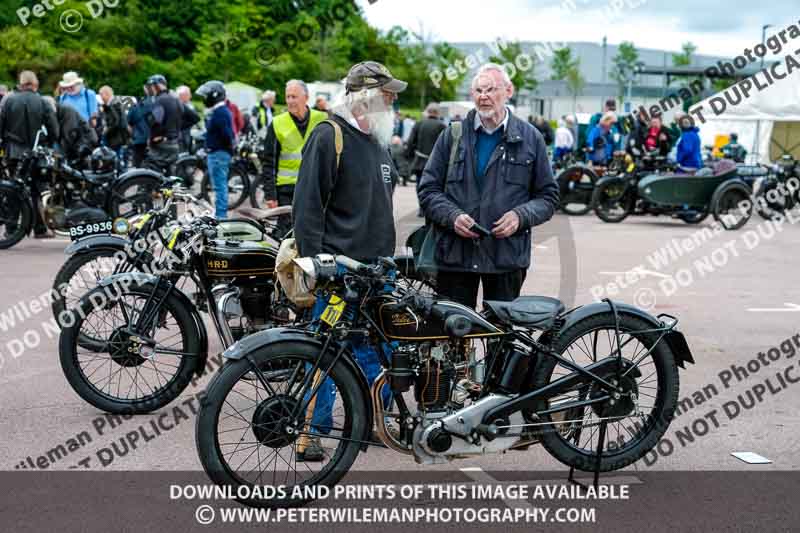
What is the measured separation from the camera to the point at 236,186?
16203 mm

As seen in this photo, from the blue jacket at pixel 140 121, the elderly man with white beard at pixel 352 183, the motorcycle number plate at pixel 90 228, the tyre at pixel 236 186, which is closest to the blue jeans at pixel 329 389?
the elderly man with white beard at pixel 352 183

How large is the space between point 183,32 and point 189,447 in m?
56.2

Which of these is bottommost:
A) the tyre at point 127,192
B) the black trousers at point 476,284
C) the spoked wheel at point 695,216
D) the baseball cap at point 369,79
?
the spoked wheel at point 695,216

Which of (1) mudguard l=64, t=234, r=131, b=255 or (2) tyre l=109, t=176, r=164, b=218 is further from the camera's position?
(2) tyre l=109, t=176, r=164, b=218

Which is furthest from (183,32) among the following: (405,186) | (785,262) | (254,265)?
(254,265)

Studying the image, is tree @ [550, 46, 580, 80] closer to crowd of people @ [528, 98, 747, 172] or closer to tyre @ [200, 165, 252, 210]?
crowd of people @ [528, 98, 747, 172]

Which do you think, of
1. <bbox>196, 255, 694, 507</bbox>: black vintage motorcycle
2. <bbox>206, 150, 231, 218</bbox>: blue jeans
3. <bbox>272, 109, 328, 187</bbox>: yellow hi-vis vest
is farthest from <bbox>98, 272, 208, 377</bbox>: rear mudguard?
<bbox>206, 150, 231, 218</bbox>: blue jeans

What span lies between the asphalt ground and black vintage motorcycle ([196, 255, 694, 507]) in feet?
1.57

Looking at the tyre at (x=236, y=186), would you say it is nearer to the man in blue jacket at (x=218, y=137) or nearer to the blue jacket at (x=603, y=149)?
the man in blue jacket at (x=218, y=137)

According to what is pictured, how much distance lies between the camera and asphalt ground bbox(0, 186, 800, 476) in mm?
4824

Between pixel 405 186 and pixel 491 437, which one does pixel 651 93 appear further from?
pixel 491 437

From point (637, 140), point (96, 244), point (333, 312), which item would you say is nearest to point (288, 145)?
point (96, 244)

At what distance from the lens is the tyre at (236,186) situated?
1578cm

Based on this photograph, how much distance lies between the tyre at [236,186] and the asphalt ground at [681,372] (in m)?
4.02
